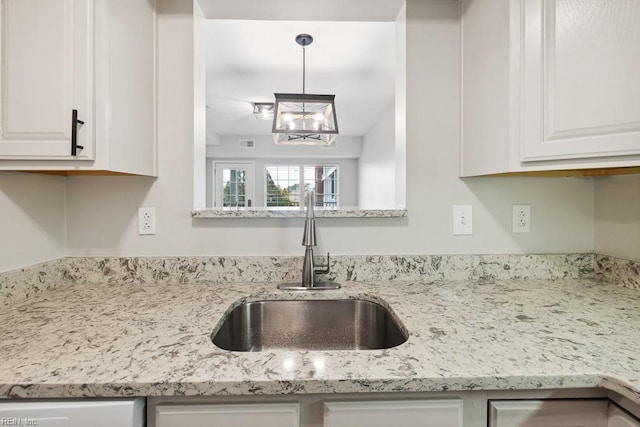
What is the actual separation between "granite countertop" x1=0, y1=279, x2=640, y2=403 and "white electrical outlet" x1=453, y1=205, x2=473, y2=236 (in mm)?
350

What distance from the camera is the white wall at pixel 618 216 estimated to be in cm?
124

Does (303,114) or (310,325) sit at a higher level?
(303,114)

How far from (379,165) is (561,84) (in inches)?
174

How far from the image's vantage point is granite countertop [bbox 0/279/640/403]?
641 millimetres

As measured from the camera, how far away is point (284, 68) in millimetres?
3404

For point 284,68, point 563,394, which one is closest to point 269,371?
point 563,394

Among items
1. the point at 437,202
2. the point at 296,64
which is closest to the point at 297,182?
the point at 296,64

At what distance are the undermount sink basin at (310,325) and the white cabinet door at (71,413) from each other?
0.50 meters

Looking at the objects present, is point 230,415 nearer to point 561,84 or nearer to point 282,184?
point 561,84

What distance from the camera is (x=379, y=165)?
5.38 metres

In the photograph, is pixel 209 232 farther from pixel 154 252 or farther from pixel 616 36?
pixel 616 36

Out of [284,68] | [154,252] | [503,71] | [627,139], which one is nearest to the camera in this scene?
[627,139]

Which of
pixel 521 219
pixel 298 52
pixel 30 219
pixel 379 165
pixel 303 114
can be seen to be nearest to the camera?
pixel 30 219

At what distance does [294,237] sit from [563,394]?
3.23 ft
